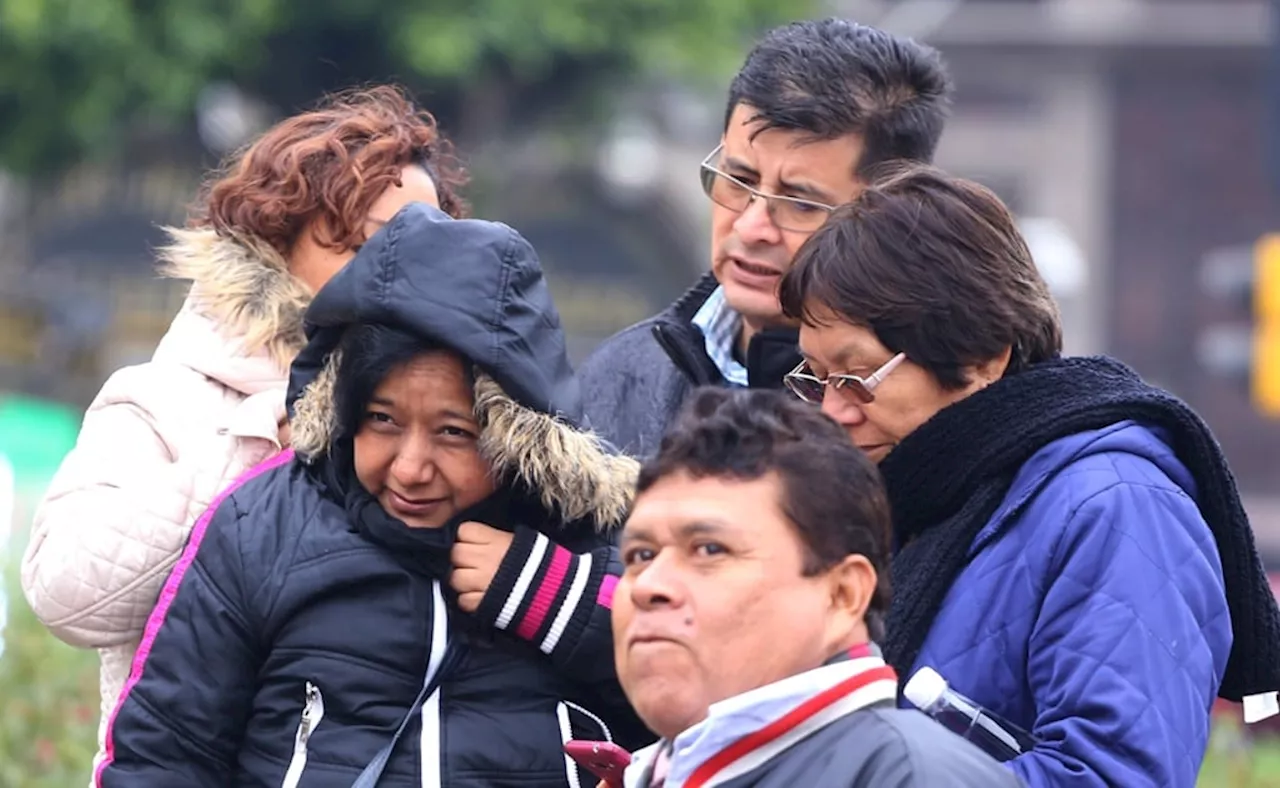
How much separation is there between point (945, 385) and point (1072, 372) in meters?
0.17

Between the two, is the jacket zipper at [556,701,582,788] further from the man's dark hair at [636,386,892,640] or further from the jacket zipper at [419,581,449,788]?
the man's dark hair at [636,386,892,640]

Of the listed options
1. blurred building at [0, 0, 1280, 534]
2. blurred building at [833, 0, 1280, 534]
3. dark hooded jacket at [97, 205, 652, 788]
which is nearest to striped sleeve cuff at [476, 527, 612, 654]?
dark hooded jacket at [97, 205, 652, 788]

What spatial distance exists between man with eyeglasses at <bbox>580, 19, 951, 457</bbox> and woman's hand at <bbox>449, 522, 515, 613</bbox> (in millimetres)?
697

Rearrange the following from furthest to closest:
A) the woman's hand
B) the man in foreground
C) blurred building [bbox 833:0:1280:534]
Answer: blurred building [bbox 833:0:1280:534], the woman's hand, the man in foreground

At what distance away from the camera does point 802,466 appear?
2.53 meters

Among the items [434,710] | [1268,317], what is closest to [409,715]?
[434,710]

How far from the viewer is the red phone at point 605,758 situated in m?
2.83

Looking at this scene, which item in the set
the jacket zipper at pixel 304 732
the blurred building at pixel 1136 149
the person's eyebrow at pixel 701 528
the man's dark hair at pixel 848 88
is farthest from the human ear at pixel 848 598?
the blurred building at pixel 1136 149

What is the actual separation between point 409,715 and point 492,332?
0.51 m

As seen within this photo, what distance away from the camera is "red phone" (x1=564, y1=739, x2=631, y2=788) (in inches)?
111

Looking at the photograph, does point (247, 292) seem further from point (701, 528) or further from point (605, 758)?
point (701, 528)

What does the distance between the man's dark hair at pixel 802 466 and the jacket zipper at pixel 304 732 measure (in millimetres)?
646

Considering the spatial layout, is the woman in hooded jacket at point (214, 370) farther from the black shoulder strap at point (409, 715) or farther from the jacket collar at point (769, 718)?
the jacket collar at point (769, 718)

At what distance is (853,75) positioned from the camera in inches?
145
